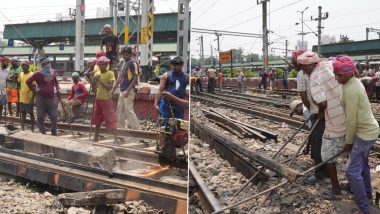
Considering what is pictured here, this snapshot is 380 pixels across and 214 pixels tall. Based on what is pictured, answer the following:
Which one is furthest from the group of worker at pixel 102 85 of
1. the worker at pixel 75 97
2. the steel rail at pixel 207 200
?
the steel rail at pixel 207 200

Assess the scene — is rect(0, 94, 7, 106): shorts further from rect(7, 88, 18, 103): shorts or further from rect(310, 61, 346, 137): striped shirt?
rect(310, 61, 346, 137): striped shirt

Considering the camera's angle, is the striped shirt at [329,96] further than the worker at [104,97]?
No

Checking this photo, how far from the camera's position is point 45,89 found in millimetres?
6301

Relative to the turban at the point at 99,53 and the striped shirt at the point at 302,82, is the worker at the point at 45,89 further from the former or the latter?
the striped shirt at the point at 302,82

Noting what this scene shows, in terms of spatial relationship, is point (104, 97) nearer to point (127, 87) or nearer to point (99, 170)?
point (127, 87)

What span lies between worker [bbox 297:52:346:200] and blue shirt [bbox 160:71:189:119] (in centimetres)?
105

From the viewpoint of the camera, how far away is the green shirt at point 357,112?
9.96ft

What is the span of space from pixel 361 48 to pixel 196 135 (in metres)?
10.9

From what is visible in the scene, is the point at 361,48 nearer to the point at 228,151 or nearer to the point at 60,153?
the point at 228,151

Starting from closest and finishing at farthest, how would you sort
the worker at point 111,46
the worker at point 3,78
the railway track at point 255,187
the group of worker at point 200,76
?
the group of worker at point 200,76 → the railway track at point 255,187 → the worker at point 111,46 → the worker at point 3,78

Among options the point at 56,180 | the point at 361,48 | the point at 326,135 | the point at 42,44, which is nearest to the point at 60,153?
the point at 56,180

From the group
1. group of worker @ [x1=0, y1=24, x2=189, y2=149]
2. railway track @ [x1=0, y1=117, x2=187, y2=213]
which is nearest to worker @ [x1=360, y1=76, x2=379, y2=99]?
group of worker @ [x1=0, y1=24, x2=189, y2=149]

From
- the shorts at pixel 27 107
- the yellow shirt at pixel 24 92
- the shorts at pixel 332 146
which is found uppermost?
the yellow shirt at pixel 24 92

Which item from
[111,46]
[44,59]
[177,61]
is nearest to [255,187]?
[177,61]
